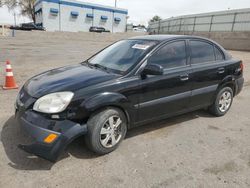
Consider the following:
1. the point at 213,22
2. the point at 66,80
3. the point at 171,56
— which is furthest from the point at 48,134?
the point at 213,22

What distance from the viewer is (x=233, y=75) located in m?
4.47

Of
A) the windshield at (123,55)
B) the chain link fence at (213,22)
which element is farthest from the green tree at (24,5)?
the windshield at (123,55)

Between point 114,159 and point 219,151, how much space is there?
158 cm

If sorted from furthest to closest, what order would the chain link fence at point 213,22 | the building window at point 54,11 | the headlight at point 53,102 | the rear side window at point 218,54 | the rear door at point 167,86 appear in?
the building window at point 54,11, the chain link fence at point 213,22, the rear side window at point 218,54, the rear door at point 167,86, the headlight at point 53,102

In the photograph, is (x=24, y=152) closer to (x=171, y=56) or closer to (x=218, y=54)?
(x=171, y=56)

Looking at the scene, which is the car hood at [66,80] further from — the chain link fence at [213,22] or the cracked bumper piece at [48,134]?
the chain link fence at [213,22]

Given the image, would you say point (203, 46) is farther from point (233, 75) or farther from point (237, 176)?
point (237, 176)

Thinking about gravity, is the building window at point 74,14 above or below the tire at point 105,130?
above

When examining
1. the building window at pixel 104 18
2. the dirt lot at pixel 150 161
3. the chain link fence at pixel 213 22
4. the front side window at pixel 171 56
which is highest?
the building window at pixel 104 18

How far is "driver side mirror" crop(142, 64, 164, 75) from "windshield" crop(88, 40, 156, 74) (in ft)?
0.67

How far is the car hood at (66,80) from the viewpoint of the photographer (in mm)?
2782

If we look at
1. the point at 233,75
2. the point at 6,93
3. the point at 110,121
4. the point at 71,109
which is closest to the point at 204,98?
the point at 233,75

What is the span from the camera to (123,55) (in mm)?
3566

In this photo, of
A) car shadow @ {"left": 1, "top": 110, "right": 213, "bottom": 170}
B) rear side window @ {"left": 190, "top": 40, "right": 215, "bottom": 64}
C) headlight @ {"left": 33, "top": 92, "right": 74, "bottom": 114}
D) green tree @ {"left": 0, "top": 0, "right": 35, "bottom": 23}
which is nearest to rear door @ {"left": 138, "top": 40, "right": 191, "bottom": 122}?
rear side window @ {"left": 190, "top": 40, "right": 215, "bottom": 64}
